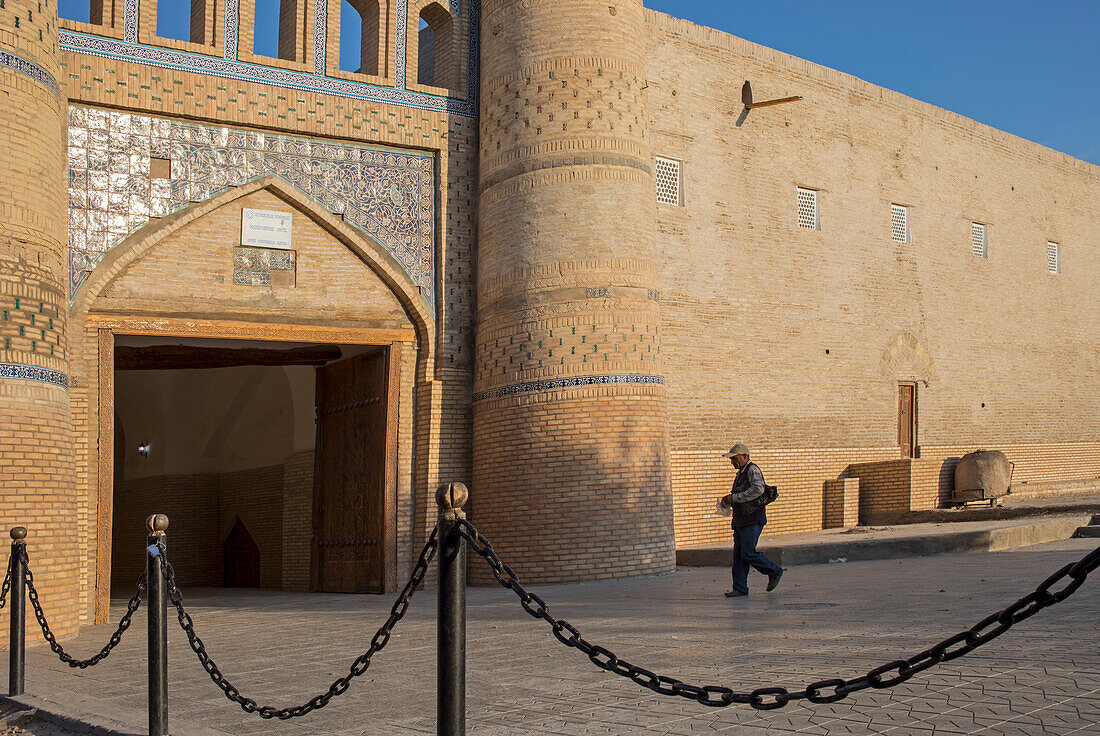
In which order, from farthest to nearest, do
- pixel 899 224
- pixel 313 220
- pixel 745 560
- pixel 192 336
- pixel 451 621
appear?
pixel 899 224, pixel 313 220, pixel 192 336, pixel 745 560, pixel 451 621

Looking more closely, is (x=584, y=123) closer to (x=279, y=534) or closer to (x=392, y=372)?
(x=392, y=372)

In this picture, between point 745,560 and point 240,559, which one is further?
point 240,559

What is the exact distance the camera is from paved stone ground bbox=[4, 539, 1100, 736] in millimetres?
3615

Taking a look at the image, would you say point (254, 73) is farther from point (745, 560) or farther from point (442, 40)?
point (745, 560)

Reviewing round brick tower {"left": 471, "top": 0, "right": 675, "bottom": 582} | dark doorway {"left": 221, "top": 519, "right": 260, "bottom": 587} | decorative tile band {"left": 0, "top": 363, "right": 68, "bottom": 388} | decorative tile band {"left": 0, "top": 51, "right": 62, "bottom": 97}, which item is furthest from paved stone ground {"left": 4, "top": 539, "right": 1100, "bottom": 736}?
dark doorway {"left": 221, "top": 519, "right": 260, "bottom": 587}

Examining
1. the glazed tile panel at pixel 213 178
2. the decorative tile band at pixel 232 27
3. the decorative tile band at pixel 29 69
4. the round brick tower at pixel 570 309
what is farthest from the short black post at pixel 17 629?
the decorative tile band at pixel 232 27

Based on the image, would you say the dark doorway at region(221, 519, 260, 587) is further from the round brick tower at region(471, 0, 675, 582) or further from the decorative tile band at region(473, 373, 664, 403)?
the decorative tile band at region(473, 373, 664, 403)

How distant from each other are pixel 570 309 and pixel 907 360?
6.06 metres

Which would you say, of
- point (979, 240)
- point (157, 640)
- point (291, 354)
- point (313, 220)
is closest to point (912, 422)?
point (979, 240)

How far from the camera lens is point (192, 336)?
9789 millimetres

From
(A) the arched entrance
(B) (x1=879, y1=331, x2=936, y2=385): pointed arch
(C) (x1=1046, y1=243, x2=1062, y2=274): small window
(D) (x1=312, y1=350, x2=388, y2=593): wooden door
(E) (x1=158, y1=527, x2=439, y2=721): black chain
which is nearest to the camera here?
(E) (x1=158, y1=527, x2=439, y2=721): black chain

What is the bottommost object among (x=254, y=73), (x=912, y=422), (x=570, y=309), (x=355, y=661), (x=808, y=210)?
(x=355, y=661)

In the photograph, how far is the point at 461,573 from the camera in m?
3.21

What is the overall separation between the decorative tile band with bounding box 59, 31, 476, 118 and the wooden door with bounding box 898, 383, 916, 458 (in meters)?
6.76
